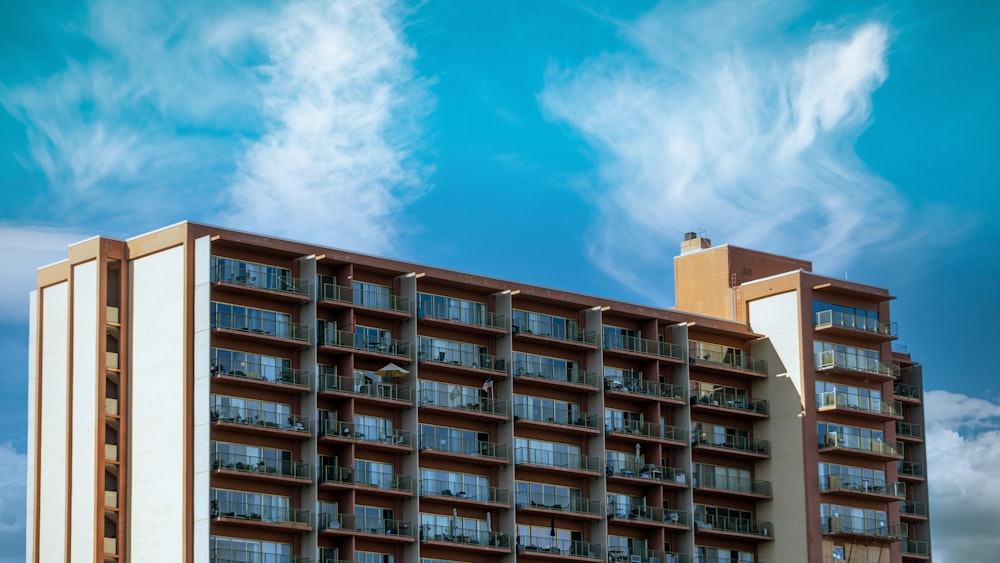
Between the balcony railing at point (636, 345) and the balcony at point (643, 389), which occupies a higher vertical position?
the balcony railing at point (636, 345)

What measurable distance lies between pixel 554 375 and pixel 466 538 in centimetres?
1509

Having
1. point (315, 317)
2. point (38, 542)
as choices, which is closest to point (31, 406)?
point (38, 542)

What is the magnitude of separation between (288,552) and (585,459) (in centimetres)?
2579

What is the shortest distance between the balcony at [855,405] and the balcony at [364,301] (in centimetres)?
3545

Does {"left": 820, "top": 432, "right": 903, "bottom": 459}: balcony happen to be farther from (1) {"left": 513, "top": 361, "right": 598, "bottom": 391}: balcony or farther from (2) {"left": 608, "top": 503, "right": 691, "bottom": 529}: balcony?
(1) {"left": 513, "top": 361, "right": 598, "bottom": 391}: balcony

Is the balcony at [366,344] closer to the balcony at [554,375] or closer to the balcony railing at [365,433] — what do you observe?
the balcony railing at [365,433]

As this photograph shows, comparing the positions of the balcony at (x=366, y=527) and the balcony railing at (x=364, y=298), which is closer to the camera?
the balcony at (x=366, y=527)

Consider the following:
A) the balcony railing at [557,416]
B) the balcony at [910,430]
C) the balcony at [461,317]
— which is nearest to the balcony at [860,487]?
the balcony railing at [557,416]

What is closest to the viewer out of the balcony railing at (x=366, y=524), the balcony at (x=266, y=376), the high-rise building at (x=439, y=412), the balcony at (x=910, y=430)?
the balcony at (x=266, y=376)

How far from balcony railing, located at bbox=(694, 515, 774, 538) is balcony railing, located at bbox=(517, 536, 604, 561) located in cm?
991

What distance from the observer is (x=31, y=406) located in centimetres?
13900

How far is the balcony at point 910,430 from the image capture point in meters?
178

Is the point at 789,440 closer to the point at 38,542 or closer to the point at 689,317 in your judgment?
the point at 689,317

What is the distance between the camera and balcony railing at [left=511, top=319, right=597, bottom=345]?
144000 mm
